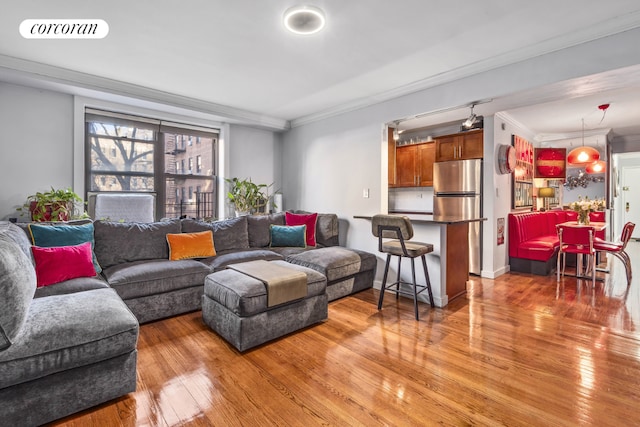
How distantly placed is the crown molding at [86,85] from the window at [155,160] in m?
0.48

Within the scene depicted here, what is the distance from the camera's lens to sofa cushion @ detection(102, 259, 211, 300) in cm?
274

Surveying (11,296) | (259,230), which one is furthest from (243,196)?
(11,296)

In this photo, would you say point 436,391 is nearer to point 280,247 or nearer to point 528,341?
point 528,341

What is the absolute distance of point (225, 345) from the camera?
245 cm

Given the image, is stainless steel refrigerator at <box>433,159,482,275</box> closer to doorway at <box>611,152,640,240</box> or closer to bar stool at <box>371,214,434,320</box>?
bar stool at <box>371,214,434,320</box>

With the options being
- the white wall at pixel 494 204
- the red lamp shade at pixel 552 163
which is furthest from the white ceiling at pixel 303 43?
the red lamp shade at pixel 552 163

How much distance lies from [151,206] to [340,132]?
2978 millimetres

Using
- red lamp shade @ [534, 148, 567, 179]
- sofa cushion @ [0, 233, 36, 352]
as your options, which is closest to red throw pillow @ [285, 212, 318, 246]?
sofa cushion @ [0, 233, 36, 352]

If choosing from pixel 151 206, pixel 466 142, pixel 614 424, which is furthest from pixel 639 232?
pixel 151 206

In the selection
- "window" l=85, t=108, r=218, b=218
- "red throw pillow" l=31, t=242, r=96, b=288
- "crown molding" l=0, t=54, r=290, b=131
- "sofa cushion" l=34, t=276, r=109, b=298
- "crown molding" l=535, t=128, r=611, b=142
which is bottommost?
"sofa cushion" l=34, t=276, r=109, b=298

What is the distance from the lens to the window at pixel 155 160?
13.4 feet

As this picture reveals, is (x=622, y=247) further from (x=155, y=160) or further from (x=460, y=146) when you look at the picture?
(x=155, y=160)

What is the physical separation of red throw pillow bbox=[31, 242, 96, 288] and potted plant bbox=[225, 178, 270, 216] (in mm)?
2379

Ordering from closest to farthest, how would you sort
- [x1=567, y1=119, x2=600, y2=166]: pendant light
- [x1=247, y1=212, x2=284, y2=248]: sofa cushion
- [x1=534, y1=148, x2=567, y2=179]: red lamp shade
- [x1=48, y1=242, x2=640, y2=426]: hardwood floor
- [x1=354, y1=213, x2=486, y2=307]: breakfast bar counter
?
1. [x1=48, y1=242, x2=640, y2=426]: hardwood floor
2. [x1=354, y1=213, x2=486, y2=307]: breakfast bar counter
3. [x1=247, y1=212, x2=284, y2=248]: sofa cushion
4. [x1=567, y1=119, x2=600, y2=166]: pendant light
5. [x1=534, y1=148, x2=567, y2=179]: red lamp shade
